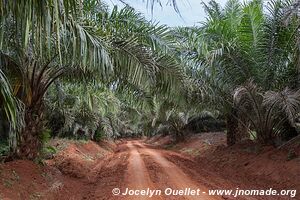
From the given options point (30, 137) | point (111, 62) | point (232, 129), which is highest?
point (111, 62)

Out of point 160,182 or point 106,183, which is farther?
point 106,183

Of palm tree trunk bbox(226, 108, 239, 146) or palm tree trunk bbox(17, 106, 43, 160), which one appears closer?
palm tree trunk bbox(17, 106, 43, 160)

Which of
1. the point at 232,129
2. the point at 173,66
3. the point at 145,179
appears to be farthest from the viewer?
the point at 232,129

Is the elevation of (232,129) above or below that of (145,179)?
above

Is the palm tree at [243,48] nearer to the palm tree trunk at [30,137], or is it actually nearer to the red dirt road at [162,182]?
the red dirt road at [162,182]

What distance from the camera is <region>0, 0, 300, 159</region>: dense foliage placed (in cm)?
718

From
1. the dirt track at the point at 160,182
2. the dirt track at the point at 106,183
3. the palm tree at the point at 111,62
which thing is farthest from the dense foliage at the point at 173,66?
the dirt track at the point at 160,182

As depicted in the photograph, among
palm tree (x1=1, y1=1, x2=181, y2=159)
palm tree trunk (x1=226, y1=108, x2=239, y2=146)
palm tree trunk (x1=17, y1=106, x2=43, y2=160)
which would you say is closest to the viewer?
palm tree (x1=1, y1=1, x2=181, y2=159)

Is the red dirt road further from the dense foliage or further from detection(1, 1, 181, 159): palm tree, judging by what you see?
detection(1, 1, 181, 159): palm tree

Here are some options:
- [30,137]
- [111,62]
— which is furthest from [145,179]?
[111,62]

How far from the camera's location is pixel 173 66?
9.52 meters

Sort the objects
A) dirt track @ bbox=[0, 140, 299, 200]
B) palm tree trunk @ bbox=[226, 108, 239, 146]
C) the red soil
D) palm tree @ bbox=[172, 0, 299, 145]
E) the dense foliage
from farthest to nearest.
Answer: palm tree trunk @ bbox=[226, 108, 239, 146] < palm tree @ bbox=[172, 0, 299, 145] < the red soil < dirt track @ bbox=[0, 140, 299, 200] < the dense foliage

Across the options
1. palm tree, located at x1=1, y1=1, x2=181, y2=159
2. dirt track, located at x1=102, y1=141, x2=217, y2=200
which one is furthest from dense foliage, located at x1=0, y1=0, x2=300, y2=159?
dirt track, located at x1=102, y1=141, x2=217, y2=200

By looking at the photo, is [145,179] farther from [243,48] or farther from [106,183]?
[243,48]
